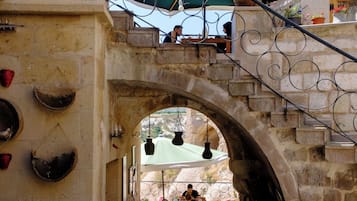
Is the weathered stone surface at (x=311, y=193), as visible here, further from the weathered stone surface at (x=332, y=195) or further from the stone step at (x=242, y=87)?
the stone step at (x=242, y=87)

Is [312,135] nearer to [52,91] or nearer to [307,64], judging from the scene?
[307,64]

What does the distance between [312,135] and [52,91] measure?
102 inches

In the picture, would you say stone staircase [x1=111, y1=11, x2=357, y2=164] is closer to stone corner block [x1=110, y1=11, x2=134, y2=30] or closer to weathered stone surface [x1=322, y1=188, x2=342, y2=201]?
stone corner block [x1=110, y1=11, x2=134, y2=30]

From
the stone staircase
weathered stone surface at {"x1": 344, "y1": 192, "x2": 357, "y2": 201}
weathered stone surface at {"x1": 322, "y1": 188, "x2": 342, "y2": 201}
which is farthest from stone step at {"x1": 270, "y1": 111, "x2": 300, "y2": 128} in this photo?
weathered stone surface at {"x1": 344, "y1": 192, "x2": 357, "y2": 201}

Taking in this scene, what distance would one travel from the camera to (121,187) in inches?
236

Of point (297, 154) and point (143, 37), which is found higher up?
point (143, 37)

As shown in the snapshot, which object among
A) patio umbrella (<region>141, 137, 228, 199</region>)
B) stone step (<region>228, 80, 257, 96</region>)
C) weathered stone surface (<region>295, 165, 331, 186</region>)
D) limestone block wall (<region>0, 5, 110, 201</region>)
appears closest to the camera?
limestone block wall (<region>0, 5, 110, 201</region>)

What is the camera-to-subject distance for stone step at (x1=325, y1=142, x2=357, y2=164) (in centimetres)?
388

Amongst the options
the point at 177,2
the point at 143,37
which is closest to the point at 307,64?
the point at 143,37

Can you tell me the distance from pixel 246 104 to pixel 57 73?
1.97 m

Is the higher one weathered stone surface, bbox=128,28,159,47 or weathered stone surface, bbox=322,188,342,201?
weathered stone surface, bbox=128,28,159,47

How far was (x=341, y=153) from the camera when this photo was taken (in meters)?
3.91

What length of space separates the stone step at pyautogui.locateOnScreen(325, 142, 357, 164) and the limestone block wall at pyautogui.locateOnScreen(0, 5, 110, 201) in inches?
90.4

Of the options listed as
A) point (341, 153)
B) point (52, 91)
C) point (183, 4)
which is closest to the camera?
point (52, 91)
